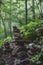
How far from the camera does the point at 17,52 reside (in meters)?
4.22

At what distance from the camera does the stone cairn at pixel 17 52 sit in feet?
13.2

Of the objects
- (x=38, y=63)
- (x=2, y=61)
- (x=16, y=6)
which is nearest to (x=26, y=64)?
(x=38, y=63)

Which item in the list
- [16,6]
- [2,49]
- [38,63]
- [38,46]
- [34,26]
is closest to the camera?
[38,63]

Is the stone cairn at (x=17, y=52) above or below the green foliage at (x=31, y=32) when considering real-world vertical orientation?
below

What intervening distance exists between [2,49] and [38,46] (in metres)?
0.78

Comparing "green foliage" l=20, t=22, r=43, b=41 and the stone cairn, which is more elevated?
"green foliage" l=20, t=22, r=43, b=41

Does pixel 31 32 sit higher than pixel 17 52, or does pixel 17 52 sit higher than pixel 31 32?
pixel 31 32

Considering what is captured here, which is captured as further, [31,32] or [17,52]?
[31,32]

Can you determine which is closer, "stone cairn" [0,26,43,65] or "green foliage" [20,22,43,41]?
"stone cairn" [0,26,43,65]

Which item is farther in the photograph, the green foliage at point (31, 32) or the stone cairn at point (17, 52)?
the green foliage at point (31, 32)

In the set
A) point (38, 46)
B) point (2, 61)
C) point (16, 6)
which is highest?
point (16, 6)

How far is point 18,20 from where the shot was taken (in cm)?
746

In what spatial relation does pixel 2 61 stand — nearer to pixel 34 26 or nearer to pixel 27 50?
pixel 27 50

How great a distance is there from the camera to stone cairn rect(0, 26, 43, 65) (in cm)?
402
